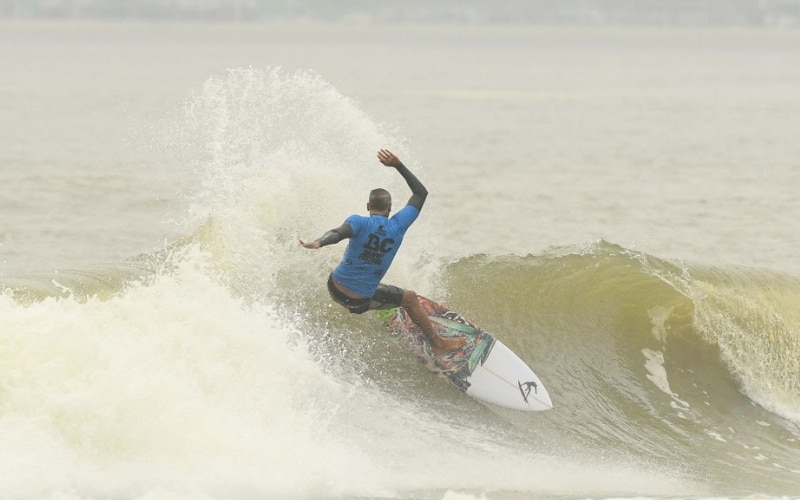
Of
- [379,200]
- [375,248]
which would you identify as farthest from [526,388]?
[379,200]

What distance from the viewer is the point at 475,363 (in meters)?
11.6

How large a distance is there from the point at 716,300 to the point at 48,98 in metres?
47.5

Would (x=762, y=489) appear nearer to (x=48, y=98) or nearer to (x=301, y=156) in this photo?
(x=301, y=156)

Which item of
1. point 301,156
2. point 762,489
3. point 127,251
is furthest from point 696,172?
point 762,489

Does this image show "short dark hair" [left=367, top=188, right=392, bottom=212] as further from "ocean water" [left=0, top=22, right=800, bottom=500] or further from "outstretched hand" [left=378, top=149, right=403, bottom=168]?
"ocean water" [left=0, top=22, right=800, bottom=500]

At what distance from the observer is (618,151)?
138 ft

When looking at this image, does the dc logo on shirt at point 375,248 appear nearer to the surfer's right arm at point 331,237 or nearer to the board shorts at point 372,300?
the surfer's right arm at point 331,237

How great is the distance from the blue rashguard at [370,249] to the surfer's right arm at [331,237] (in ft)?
0.28

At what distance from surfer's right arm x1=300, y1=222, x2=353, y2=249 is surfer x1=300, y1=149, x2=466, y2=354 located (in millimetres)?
11

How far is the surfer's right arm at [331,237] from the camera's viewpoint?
1000cm

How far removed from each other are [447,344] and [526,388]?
0.92 meters

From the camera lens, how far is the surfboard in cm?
1148

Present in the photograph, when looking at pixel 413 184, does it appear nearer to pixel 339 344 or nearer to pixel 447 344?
pixel 447 344

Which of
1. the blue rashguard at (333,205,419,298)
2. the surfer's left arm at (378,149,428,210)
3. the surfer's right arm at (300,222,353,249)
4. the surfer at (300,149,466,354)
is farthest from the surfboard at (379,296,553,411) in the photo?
the surfer's right arm at (300,222,353,249)
